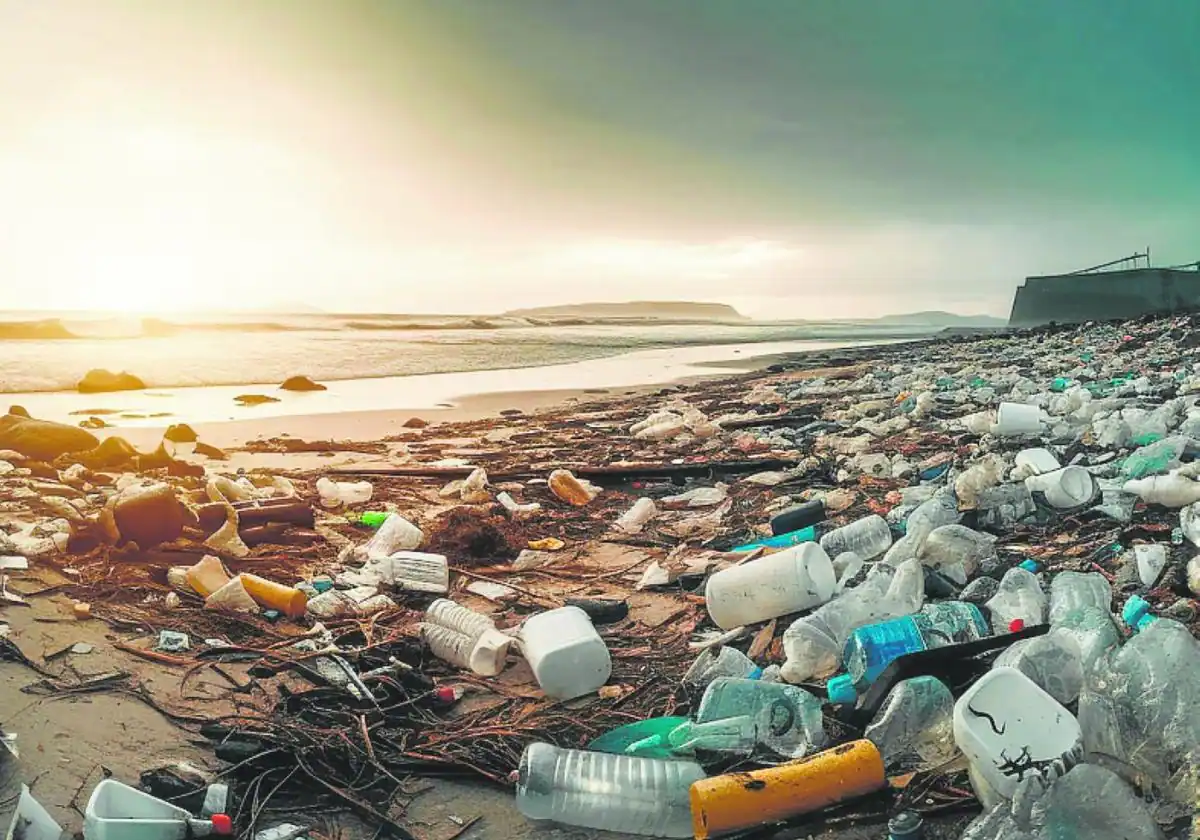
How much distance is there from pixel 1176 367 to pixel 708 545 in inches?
263

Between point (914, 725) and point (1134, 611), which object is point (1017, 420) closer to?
point (1134, 611)

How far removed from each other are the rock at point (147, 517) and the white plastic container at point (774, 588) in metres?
2.82

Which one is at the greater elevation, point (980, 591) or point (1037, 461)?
point (1037, 461)

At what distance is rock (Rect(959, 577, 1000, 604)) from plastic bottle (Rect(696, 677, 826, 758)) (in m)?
0.85

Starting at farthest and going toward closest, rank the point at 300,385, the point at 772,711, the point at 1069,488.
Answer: the point at 300,385, the point at 1069,488, the point at 772,711

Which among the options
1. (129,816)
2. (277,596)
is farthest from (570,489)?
(129,816)

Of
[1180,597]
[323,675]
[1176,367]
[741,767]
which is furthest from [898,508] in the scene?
[1176,367]

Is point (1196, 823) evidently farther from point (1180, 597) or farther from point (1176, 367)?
point (1176, 367)

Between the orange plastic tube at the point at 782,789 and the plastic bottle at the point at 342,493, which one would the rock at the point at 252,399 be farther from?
the orange plastic tube at the point at 782,789

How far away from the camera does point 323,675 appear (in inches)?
110

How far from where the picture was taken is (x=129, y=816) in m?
1.84

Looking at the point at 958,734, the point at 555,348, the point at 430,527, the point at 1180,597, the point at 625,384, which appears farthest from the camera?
the point at 555,348

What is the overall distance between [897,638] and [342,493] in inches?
156

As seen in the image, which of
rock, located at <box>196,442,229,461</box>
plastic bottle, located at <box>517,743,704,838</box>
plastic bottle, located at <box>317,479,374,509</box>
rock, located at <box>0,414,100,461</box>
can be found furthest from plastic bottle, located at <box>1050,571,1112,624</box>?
rock, located at <box>0,414,100,461</box>
